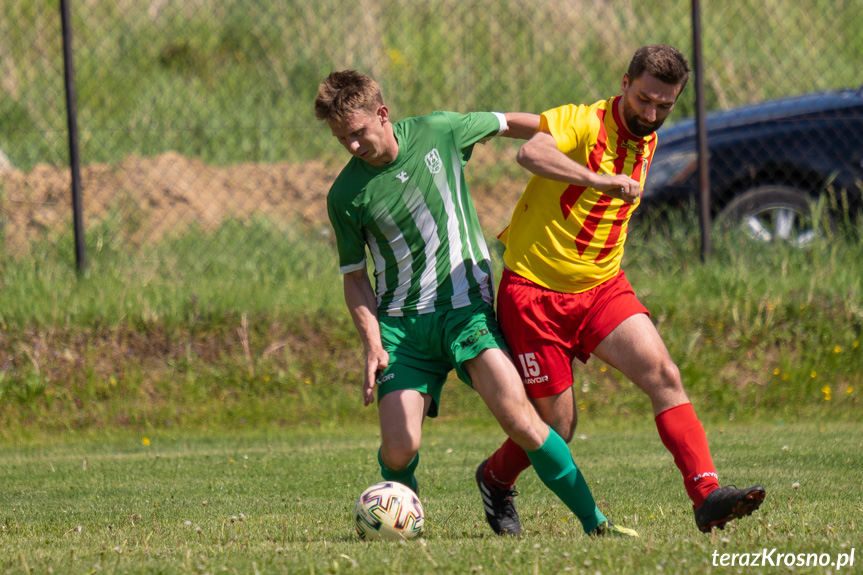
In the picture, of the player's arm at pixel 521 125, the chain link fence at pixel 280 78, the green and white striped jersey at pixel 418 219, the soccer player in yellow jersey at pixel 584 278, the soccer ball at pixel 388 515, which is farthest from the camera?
→ the chain link fence at pixel 280 78

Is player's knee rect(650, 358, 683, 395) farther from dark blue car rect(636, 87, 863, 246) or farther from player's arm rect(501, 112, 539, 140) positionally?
dark blue car rect(636, 87, 863, 246)

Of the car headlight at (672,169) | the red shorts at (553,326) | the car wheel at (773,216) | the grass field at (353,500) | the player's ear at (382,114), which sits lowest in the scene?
the grass field at (353,500)

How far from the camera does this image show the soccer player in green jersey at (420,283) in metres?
4.17

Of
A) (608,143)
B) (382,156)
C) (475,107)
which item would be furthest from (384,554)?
(475,107)

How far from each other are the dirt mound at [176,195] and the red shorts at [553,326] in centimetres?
604

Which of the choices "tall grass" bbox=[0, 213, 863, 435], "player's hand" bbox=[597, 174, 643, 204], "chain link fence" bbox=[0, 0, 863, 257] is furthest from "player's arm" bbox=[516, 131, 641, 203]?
"chain link fence" bbox=[0, 0, 863, 257]

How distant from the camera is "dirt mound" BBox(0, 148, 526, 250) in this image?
10.1 meters

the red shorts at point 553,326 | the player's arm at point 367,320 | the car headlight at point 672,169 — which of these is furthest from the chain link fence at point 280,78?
the red shorts at point 553,326

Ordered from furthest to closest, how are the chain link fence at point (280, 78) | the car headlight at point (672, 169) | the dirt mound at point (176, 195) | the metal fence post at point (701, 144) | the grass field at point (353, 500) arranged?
the chain link fence at point (280, 78) → the dirt mound at point (176, 195) → the car headlight at point (672, 169) → the metal fence post at point (701, 144) → the grass field at point (353, 500)

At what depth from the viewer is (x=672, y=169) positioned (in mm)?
8852

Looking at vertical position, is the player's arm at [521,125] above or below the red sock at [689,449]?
above

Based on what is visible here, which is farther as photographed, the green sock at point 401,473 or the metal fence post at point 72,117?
the metal fence post at point 72,117

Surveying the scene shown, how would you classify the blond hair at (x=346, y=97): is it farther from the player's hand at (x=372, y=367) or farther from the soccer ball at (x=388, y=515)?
the soccer ball at (x=388, y=515)

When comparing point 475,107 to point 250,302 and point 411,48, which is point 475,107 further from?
point 250,302
